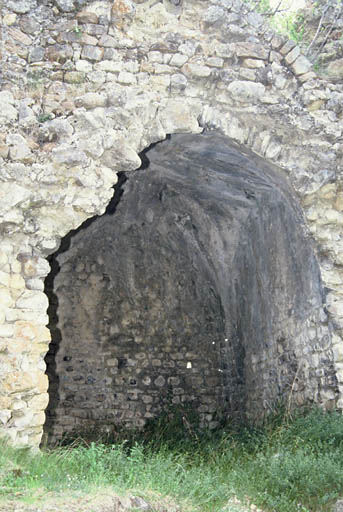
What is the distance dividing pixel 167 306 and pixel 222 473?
4513 mm

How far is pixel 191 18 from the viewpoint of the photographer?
6.38 metres

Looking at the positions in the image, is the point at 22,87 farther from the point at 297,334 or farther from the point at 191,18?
the point at 297,334

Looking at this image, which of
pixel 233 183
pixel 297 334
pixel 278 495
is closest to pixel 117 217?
pixel 233 183

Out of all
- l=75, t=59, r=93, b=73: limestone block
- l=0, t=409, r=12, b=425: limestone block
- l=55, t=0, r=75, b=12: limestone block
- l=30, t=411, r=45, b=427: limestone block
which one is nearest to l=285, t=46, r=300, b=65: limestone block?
l=75, t=59, r=93, b=73: limestone block

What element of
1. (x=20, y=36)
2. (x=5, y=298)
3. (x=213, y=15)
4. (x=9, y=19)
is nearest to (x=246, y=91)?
(x=213, y=15)

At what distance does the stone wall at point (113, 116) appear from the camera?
530cm

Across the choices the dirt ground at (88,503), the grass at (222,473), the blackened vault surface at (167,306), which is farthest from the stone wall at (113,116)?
the blackened vault surface at (167,306)

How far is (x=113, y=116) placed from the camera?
582 centimetres

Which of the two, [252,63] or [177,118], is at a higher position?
[252,63]

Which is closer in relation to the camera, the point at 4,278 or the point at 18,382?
the point at 18,382

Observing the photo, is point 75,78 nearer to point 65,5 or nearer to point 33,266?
point 65,5

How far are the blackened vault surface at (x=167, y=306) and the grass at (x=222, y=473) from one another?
6.06ft

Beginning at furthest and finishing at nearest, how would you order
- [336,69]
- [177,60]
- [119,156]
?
1. [336,69]
2. [177,60]
3. [119,156]

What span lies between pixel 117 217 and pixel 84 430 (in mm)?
3184
